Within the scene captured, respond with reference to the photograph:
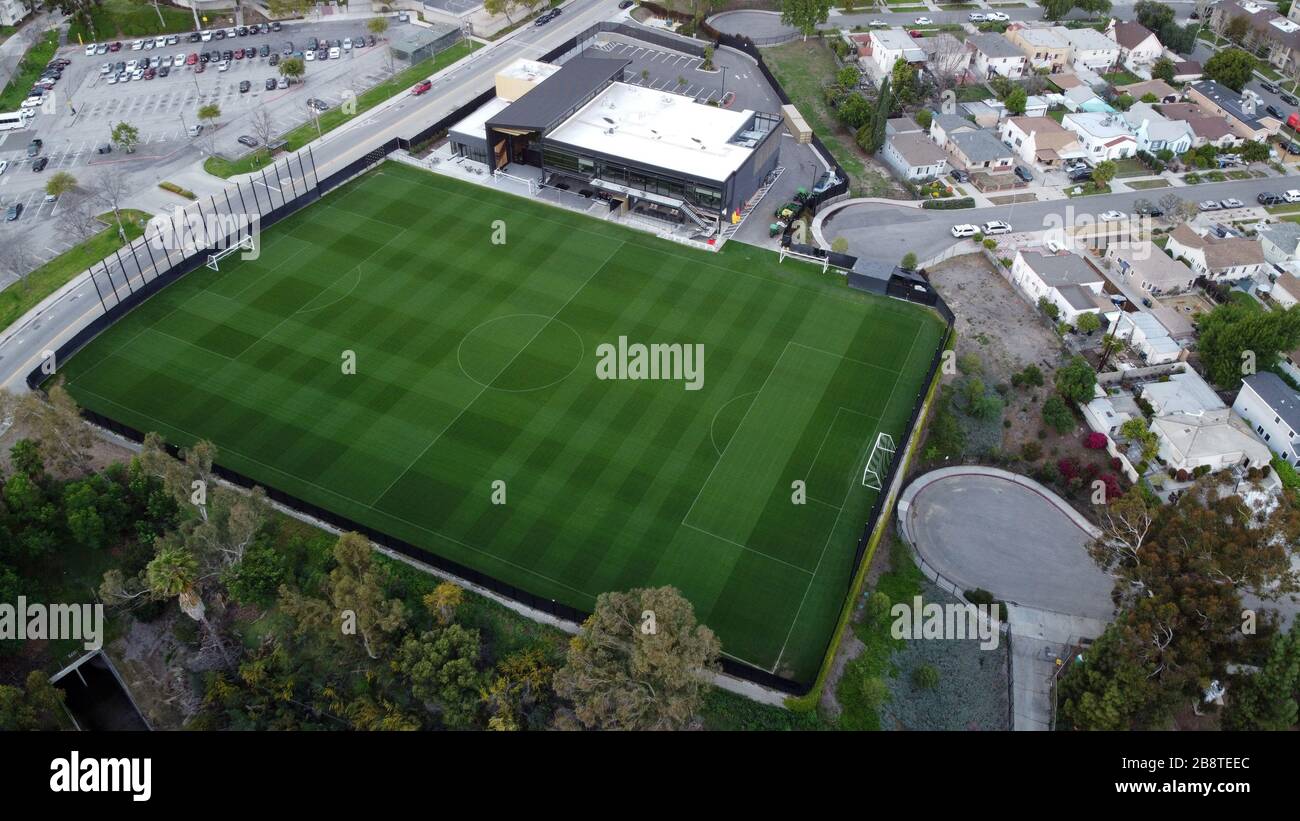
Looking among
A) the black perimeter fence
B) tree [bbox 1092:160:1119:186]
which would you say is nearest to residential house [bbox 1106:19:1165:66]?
tree [bbox 1092:160:1119:186]

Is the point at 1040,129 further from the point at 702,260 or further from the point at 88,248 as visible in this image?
the point at 88,248

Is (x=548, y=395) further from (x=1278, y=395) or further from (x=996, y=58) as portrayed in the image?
(x=996, y=58)

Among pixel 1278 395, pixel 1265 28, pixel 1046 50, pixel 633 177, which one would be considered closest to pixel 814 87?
pixel 1046 50

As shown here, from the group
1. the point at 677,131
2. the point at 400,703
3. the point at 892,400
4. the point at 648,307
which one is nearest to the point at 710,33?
the point at 677,131

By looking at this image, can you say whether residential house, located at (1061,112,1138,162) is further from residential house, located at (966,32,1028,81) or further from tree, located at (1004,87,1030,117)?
residential house, located at (966,32,1028,81)

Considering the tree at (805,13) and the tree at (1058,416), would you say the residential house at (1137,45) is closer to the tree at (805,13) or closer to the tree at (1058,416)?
the tree at (805,13)
